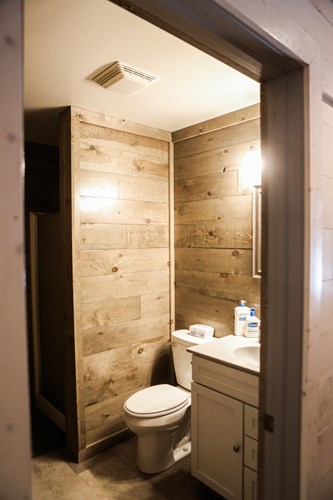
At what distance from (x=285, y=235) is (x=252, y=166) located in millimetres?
1345

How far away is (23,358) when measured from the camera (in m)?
0.49

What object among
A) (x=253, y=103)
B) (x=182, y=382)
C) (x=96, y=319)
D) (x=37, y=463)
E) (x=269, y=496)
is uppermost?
(x=253, y=103)

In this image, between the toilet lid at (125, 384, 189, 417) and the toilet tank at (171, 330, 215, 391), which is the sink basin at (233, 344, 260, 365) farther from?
the toilet lid at (125, 384, 189, 417)

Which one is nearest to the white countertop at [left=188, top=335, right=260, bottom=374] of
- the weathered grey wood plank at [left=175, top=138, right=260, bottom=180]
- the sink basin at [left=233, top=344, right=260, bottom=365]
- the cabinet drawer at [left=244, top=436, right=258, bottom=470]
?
the sink basin at [left=233, top=344, right=260, bottom=365]

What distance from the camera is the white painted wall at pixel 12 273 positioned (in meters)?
0.46

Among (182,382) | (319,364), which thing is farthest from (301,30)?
(182,382)

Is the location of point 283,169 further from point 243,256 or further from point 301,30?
point 243,256

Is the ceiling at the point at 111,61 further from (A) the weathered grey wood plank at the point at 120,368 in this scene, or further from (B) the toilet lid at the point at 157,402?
(B) the toilet lid at the point at 157,402

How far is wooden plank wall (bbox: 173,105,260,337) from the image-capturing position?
2279mm

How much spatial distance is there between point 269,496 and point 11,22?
1320mm

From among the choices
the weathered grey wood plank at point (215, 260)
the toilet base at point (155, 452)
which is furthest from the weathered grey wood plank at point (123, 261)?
the toilet base at point (155, 452)

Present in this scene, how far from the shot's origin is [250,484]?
168 cm

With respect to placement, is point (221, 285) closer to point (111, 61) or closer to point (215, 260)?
point (215, 260)

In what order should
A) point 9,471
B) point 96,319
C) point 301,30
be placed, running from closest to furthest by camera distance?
point 9,471 < point 301,30 < point 96,319
